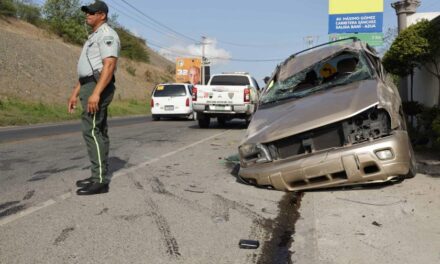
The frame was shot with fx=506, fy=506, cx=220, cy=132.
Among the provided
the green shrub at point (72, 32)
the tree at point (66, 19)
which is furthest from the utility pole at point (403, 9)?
the green shrub at point (72, 32)

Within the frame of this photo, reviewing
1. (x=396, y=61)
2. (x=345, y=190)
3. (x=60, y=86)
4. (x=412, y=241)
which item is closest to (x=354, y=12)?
(x=396, y=61)

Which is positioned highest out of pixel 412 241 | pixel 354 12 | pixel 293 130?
pixel 354 12

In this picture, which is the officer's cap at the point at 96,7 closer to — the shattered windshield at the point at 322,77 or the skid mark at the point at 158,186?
the skid mark at the point at 158,186

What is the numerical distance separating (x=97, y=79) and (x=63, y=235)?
1.96m

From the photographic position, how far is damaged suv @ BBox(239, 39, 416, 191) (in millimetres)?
5352

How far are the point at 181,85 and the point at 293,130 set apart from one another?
1669cm

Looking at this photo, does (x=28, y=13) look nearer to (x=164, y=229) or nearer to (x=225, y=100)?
(x=225, y=100)

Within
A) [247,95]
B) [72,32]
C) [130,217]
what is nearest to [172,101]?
[247,95]

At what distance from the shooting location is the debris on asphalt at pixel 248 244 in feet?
12.7

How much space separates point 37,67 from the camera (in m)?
37.5

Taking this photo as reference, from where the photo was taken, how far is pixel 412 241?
4047mm

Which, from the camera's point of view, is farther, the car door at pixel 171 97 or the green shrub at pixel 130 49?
the green shrub at pixel 130 49

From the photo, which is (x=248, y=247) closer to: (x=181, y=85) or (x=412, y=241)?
(x=412, y=241)

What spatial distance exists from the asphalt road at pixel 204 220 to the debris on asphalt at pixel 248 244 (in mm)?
54
